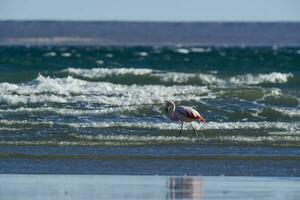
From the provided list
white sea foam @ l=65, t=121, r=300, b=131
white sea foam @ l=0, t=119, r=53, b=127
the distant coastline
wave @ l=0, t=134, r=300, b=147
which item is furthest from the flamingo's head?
the distant coastline

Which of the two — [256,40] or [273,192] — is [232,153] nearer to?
[273,192]

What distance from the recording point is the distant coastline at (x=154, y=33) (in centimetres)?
10746

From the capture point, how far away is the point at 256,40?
11344cm

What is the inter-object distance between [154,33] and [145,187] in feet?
338

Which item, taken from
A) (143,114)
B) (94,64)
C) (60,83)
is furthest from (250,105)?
(94,64)

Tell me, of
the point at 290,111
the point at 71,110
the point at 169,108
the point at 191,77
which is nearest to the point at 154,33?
the point at 191,77

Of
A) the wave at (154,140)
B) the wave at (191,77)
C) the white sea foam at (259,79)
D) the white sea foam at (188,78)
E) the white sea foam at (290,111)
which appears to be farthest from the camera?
the white sea foam at (259,79)

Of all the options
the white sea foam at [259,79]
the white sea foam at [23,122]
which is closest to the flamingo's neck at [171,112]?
the white sea foam at [23,122]

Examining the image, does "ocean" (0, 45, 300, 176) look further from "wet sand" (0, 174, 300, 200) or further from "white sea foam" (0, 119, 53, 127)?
"wet sand" (0, 174, 300, 200)

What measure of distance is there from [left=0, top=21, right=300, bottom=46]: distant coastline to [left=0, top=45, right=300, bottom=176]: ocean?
227 feet

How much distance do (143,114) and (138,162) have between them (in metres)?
6.57

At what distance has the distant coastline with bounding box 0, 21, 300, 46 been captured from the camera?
4231 inches

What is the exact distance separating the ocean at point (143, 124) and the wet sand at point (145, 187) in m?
0.63

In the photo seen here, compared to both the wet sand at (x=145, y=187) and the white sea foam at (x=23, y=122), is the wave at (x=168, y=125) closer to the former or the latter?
the white sea foam at (x=23, y=122)
